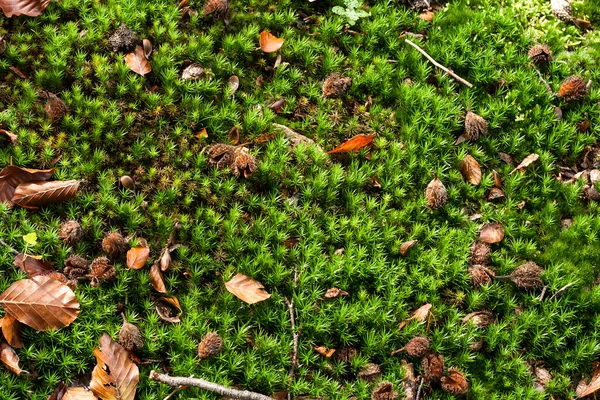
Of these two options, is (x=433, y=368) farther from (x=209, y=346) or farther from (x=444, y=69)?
(x=444, y=69)

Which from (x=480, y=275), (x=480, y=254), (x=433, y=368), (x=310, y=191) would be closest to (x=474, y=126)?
(x=480, y=254)

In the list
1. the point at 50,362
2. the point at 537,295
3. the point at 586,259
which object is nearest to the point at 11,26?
the point at 50,362

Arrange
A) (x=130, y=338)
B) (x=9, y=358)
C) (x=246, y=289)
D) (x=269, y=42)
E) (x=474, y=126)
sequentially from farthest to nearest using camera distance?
(x=269, y=42)
(x=474, y=126)
(x=246, y=289)
(x=130, y=338)
(x=9, y=358)

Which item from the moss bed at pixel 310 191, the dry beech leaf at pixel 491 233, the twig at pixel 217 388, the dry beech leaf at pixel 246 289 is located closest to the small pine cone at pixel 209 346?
the moss bed at pixel 310 191

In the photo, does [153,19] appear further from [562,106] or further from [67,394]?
[562,106]

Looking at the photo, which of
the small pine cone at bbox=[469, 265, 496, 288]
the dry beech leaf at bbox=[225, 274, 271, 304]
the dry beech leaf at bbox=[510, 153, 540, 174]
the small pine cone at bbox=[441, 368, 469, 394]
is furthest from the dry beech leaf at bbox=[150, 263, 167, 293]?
the dry beech leaf at bbox=[510, 153, 540, 174]

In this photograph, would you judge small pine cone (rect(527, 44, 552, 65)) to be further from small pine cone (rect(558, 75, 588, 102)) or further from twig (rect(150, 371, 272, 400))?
twig (rect(150, 371, 272, 400))
